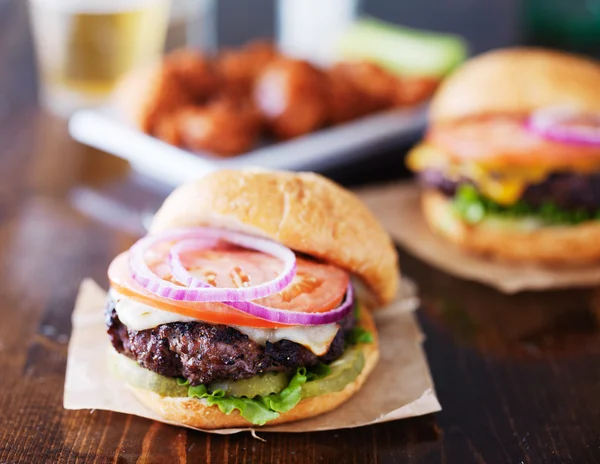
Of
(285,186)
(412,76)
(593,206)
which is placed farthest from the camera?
(412,76)

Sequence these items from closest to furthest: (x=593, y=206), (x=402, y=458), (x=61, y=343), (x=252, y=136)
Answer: (x=402, y=458)
(x=61, y=343)
(x=593, y=206)
(x=252, y=136)

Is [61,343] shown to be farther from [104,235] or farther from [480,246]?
[480,246]

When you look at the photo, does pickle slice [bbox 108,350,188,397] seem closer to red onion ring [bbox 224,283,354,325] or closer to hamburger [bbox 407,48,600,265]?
red onion ring [bbox 224,283,354,325]

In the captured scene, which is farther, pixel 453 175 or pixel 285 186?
pixel 453 175

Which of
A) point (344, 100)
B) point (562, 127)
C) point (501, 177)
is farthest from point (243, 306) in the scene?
point (344, 100)

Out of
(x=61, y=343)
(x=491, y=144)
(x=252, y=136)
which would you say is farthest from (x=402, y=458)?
(x=252, y=136)

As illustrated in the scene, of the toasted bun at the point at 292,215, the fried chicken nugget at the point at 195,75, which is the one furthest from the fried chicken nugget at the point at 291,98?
the toasted bun at the point at 292,215
